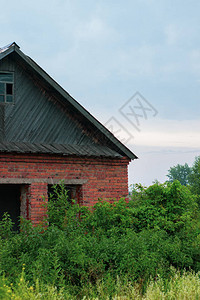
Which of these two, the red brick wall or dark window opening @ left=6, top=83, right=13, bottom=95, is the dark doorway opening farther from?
dark window opening @ left=6, top=83, right=13, bottom=95

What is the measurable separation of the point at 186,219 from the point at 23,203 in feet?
16.4

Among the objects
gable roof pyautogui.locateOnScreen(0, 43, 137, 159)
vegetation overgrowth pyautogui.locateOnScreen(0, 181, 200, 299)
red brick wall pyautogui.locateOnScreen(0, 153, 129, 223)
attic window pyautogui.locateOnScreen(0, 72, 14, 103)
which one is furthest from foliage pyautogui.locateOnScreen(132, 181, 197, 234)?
attic window pyautogui.locateOnScreen(0, 72, 14, 103)

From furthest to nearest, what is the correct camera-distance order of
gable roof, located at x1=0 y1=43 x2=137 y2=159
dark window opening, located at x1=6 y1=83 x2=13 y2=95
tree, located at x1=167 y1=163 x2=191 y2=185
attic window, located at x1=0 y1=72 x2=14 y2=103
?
tree, located at x1=167 y1=163 x2=191 y2=185, dark window opening, located at x1=6 y1=83 x2=13 y2=95, attic window, located at x1=0 y1=72 x2=14 y2=103, gable roof, located at x1=0 y1=43 x2=137 y2=159

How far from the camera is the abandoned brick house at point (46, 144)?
12.7 metres

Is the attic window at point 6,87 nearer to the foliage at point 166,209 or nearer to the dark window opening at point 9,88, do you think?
the dark window opening at point 9,88

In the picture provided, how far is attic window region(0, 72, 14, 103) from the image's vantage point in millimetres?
13039

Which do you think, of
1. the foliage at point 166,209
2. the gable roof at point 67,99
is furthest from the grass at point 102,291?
the gable roof at point 67,99

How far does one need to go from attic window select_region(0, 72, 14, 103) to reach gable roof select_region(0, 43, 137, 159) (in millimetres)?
650

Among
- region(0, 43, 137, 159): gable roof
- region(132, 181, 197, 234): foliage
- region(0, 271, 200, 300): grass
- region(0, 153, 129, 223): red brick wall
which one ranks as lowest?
region(0, 271, 200, 300): grass

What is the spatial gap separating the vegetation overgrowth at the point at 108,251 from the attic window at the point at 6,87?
3553mm

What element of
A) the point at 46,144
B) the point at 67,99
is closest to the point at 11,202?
the point at 46,144

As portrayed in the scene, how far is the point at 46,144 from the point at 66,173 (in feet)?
3.70

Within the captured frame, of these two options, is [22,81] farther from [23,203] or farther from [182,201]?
[182,201]

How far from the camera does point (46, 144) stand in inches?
518
